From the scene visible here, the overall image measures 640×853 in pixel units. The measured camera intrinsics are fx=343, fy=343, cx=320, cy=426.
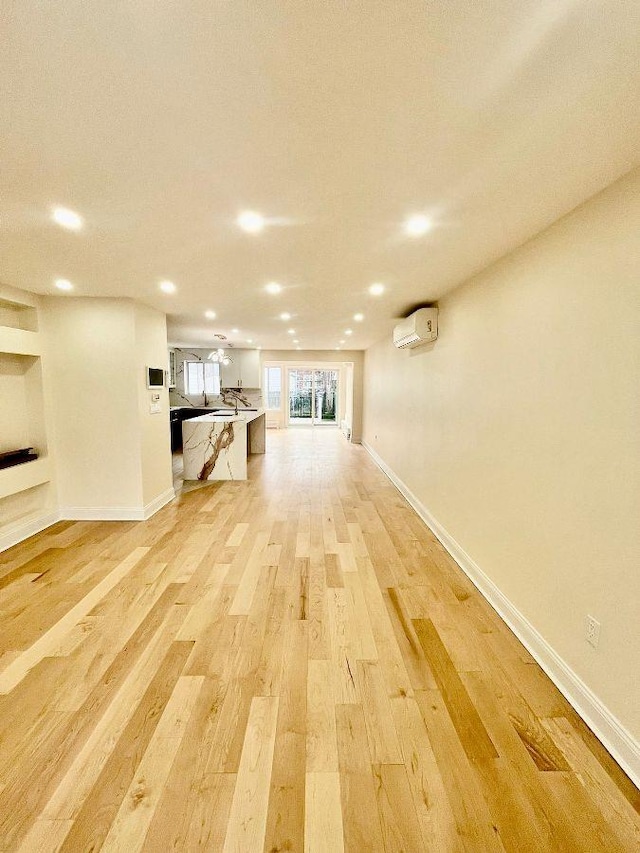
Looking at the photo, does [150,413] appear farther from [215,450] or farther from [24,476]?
[215,450]

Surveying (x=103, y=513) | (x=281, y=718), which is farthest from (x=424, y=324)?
(x=103, y=513)

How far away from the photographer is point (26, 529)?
3.38 metres

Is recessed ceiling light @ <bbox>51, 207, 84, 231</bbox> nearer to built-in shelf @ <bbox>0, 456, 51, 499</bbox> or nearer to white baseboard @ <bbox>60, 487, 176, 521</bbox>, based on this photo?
built-in shelf @ <bbox>0, 456, 51, 499</bbox>

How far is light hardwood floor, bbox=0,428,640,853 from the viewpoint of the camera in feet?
3.85

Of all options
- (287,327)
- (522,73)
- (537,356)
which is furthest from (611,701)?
(287,327)

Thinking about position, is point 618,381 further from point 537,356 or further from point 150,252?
point 150,252

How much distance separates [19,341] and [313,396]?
8550mm

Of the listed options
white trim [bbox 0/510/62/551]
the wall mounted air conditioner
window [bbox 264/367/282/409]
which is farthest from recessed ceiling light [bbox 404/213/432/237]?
window [bbox 264/367/282/409]

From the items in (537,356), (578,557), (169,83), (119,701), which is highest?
(169,83)

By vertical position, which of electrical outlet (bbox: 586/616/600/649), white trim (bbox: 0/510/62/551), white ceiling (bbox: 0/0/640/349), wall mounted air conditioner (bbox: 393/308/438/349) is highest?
white ceiling (bbox: 0/0/640/349)

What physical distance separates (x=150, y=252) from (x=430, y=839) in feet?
10.6

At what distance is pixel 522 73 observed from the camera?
1.00m

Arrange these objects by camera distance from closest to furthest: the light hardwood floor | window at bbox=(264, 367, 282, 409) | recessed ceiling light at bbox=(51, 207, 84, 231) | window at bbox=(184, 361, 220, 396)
Answer: the light hardwood floor, recessed ceiling light at bbox=(51, 207, 84, 231), window at bbox=(184, 361, 220, 396), window at bbox=(264, 367, 282, 409)

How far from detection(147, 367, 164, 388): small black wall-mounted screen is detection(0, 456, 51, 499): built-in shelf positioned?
1.29 meters
